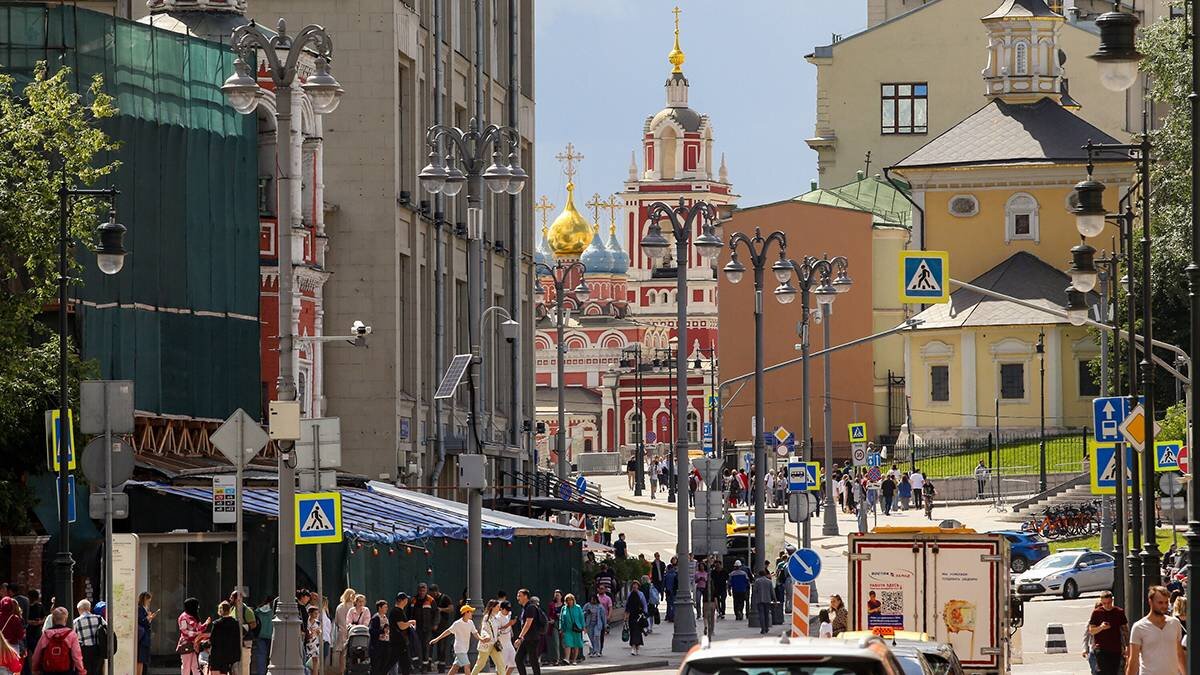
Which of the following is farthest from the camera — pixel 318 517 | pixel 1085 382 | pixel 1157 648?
pixel 1085 382

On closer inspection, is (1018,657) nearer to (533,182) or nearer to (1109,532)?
(1109,532)

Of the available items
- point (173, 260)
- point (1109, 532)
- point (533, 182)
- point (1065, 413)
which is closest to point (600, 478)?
point (1065, 413)

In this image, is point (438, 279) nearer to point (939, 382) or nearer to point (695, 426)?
point (939, 382)

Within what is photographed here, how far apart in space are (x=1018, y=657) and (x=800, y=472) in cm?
1350

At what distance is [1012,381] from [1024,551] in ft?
110

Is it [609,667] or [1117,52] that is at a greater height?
[1117,52]

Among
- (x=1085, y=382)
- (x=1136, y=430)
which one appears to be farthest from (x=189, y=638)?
(x=1085, y=382)

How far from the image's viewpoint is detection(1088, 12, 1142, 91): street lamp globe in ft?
72.5

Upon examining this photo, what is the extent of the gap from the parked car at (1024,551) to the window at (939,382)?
3348 centimetres

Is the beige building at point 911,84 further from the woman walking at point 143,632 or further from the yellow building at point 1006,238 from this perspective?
the woman walking at point 143,632

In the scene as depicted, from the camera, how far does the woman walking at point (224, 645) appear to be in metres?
29.2

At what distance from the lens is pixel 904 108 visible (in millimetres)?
110062

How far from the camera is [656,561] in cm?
5806

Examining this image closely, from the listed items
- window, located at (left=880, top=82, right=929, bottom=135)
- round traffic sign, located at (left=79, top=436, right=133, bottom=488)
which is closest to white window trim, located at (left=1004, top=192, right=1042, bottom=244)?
window, located at (left=880, top=82, right=929, bottom=135)
